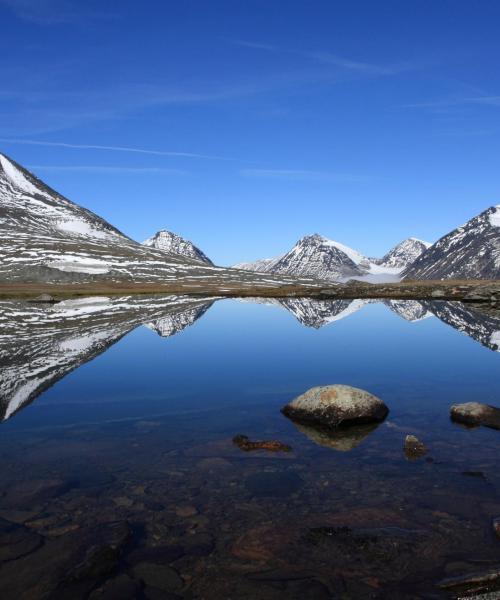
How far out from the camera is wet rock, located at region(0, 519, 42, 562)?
12125 millimetres

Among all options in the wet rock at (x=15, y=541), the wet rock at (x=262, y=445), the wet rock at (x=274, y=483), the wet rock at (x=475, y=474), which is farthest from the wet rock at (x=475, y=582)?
the wet rock at (x=15, y=541)

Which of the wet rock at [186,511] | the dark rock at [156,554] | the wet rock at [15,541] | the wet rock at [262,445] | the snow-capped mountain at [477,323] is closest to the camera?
the dark rock at [156,554]

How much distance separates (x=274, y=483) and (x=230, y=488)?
1.28m

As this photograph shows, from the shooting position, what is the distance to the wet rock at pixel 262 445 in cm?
1895

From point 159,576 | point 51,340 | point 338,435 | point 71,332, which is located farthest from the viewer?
point 71,332

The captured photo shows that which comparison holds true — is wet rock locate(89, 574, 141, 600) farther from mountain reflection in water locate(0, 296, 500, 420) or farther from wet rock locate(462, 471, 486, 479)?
mountain reflection in water locate(0, 296, 500, 420)

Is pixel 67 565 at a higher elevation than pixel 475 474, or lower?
lower

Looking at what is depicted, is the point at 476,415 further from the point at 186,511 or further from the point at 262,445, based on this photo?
the point at 186,511

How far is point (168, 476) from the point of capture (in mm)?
Answer: 16609

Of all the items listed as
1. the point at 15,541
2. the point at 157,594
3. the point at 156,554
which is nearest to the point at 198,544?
the point at 156,554

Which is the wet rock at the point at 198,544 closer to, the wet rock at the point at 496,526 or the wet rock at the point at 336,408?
the wet rock at the point at 496,526

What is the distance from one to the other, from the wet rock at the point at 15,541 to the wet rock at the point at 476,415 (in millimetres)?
15910

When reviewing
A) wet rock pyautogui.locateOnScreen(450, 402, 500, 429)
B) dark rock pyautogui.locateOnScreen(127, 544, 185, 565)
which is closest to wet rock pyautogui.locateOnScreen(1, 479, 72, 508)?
dark rock pyautogui.locateOnScreen(127, 544, 185, 565)

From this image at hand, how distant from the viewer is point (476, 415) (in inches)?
859
